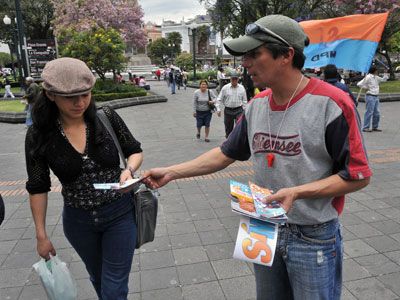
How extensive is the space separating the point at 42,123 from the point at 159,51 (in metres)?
82.4

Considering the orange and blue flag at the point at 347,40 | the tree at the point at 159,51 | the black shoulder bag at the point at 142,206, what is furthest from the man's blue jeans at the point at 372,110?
the tree at the point at 159,51

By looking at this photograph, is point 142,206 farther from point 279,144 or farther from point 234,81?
point 234,81

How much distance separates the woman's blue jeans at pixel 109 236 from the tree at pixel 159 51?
262ft

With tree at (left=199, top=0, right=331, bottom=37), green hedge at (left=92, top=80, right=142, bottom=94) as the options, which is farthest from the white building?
green hedge at (left=92, top=80, right=142, bottom=94)

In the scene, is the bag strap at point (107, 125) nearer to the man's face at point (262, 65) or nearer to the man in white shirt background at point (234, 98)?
the man's face at point (262, 65)

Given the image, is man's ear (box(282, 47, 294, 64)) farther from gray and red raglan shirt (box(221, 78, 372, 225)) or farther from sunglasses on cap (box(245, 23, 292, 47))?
gray and red raglan shirt (box(221, 78, 372, 225))

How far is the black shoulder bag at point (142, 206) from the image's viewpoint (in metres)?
2.29

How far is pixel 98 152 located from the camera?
2176 mm

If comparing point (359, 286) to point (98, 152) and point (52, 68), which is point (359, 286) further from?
point (52, 68)

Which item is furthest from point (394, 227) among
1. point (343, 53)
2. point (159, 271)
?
point (159, 271)

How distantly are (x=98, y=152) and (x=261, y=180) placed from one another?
37.2 inches

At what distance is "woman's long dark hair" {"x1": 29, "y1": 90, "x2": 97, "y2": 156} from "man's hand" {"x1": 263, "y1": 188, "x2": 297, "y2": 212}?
4.27 ft

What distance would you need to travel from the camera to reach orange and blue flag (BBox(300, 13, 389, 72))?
4.73 metres

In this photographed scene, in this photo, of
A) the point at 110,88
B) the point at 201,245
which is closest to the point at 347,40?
the point at 201,245
